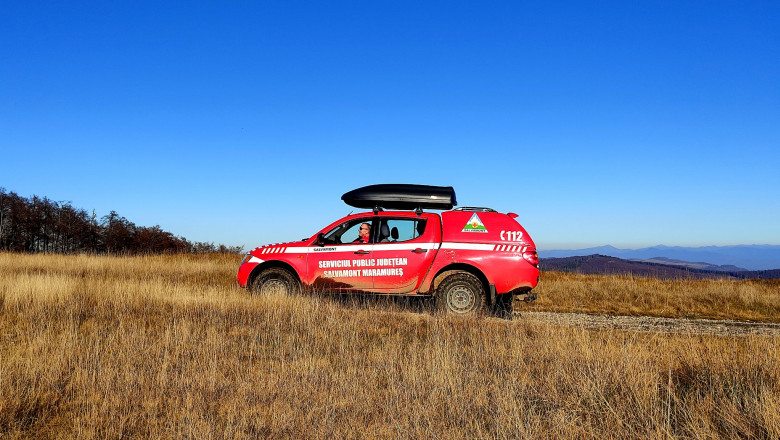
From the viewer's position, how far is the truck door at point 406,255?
9.16 metres

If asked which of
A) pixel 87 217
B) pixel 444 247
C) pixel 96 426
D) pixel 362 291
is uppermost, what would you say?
pixel 87 217

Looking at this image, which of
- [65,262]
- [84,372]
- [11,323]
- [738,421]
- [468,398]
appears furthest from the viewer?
[65,262]

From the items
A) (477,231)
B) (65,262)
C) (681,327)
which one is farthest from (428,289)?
(65,262)

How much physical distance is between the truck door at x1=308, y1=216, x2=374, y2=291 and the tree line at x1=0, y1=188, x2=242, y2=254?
26.4m

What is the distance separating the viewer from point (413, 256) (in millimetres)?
9195

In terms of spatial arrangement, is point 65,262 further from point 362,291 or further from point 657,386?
point 657,386

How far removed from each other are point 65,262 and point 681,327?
18.9 meters

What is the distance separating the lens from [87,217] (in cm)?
3519

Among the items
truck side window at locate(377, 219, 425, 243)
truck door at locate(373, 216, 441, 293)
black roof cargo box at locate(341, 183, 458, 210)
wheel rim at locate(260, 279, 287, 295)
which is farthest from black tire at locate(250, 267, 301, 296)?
black roof cargo box at locate(341, 183, 458, 210)

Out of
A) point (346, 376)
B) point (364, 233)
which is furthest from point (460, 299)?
Answer: point (346, 376)

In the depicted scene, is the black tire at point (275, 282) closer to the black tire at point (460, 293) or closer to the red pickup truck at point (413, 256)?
the red pickup truck at point (413, 256)

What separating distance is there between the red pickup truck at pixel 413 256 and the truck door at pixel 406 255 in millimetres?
18

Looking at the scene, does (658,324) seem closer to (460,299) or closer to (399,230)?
(460,299)

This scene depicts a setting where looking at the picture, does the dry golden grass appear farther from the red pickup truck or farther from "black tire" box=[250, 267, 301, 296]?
"black tire" box=[250, 267, 301, 296]
